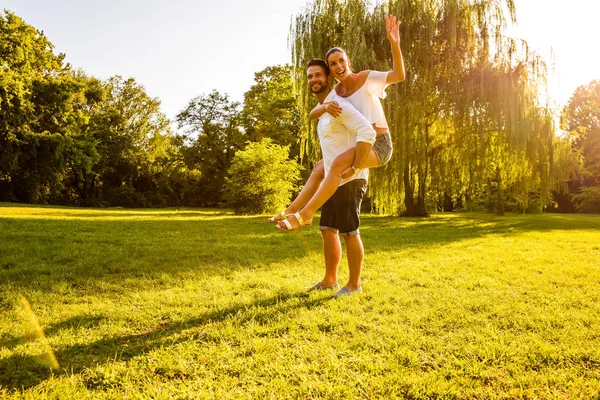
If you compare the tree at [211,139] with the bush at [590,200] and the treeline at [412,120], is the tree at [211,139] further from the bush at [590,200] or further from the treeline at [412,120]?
the bush at [590,200]

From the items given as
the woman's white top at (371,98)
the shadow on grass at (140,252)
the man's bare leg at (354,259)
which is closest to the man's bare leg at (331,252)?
the man's bare leg at (354,259)

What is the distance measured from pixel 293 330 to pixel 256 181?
43.8 ft

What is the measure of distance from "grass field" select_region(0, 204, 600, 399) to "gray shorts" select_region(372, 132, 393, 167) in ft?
3.62

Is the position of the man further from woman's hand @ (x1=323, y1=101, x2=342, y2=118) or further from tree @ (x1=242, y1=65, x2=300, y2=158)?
tree @ (x1=242, y1=65, x2=300, y2=158)

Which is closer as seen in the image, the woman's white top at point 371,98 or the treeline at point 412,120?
the woman's white top at point 371,98

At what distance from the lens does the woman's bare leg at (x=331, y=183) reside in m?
2.93

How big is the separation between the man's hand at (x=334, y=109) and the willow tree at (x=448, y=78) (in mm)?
8606

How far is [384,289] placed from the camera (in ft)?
11.6

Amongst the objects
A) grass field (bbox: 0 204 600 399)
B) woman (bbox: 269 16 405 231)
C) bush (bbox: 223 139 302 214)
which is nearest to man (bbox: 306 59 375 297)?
woman (bbox: 269 16 405 231)

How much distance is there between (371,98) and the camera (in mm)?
3277

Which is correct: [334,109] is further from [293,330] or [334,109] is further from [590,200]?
[590,200]

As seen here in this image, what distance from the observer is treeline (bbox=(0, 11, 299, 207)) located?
23.7m

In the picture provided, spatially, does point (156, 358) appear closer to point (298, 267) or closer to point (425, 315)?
point (425, 315)

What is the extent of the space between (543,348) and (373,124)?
6.18 ft
